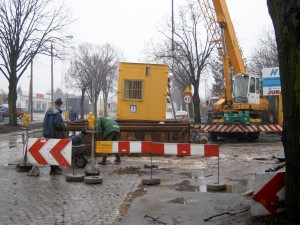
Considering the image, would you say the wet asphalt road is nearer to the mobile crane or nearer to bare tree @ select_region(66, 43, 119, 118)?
the mobile crane

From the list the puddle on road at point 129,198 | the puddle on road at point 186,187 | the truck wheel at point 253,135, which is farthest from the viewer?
the truck wheel at point 253,135

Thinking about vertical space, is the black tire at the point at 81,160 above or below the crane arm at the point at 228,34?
below

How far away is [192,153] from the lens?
10.1 m

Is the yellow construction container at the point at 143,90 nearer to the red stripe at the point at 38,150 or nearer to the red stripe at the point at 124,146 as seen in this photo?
the red stripe at the point at 124,146

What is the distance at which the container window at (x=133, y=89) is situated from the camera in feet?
61.2

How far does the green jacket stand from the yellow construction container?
5711mm

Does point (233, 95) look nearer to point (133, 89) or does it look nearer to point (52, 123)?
point (133, 89)

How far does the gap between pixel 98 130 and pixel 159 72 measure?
20.8 feet

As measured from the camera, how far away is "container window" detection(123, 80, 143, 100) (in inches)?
734

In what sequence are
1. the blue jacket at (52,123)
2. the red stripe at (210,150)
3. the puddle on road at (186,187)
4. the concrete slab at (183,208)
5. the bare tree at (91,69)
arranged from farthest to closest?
1. the bare tree at (91,69)
2. the blue jacket at (52,123)
3. the red stripe at (210,150)
4. the puddle on road at (186,187)
5. the concrete slab at (183,208)

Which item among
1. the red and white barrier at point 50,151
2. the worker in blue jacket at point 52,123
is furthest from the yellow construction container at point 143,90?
the red and white barrier at point 50,151

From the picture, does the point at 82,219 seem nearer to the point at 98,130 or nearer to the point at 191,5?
the point at 98,130

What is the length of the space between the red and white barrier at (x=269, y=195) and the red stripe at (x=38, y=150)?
19.4 feet

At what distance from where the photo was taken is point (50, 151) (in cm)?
1045
